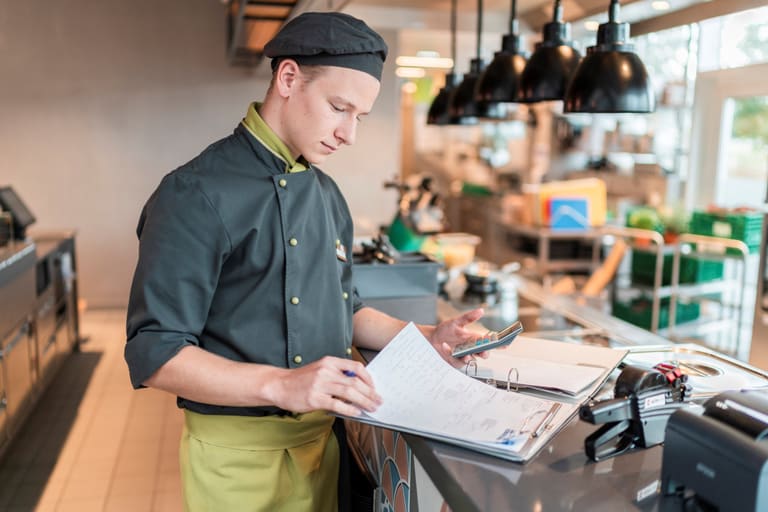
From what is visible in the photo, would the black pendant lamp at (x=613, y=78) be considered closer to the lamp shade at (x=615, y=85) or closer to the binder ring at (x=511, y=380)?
the lamp shade at (x=615, y=85)

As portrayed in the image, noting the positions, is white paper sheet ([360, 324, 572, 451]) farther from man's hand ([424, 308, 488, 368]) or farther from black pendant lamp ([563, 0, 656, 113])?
black pendant lamp ([563, 0, 656, 113])

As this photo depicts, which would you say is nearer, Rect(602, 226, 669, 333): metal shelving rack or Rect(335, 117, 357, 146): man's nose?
Rect(335, 117, 357, 146): man's nose

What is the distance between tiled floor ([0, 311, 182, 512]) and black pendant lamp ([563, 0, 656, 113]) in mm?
2564

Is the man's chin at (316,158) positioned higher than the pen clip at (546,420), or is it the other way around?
the man's chin at (316,158)

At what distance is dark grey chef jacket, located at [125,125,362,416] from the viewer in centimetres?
130

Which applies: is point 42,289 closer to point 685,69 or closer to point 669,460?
point 669,460

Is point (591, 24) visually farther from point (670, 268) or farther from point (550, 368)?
point (670, 268)

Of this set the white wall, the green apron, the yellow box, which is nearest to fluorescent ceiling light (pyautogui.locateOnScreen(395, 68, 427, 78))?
the white wall

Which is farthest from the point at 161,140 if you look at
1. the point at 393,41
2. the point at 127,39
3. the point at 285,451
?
the point at 285,451

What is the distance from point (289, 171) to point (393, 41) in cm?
537

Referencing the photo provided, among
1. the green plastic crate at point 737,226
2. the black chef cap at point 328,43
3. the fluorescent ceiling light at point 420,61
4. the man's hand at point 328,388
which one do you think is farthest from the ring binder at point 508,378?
the fluorescent ceiling light at point 420,61

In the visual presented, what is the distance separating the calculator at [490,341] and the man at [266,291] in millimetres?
42

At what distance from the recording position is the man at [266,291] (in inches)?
50.3

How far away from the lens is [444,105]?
3328mm
